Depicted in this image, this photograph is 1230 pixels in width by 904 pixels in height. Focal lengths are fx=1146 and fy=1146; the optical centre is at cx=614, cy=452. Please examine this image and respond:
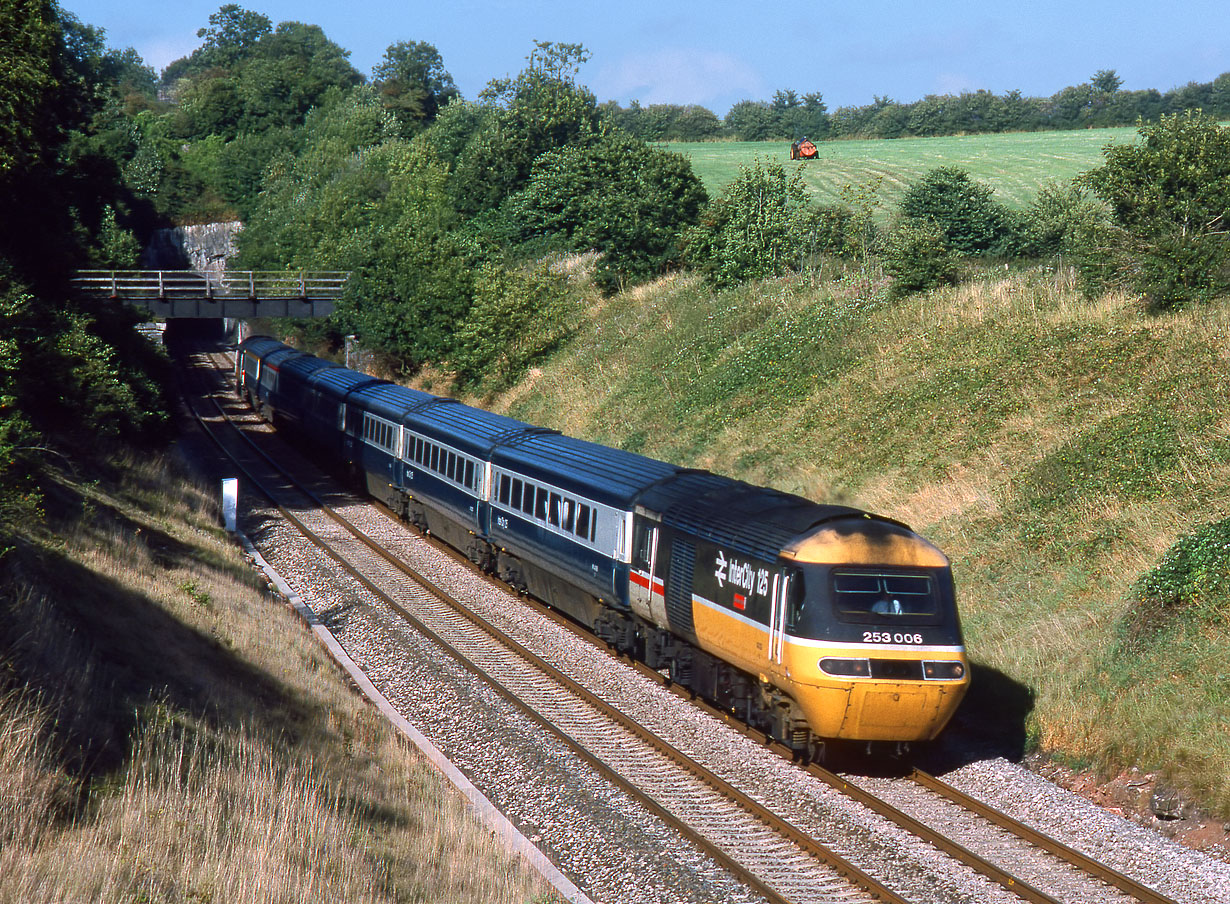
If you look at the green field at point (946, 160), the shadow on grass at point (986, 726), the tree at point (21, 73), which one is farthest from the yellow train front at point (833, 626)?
the green field at point (946, 160)

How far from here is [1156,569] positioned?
14828 mm

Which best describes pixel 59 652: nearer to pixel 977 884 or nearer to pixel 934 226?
pixel 977 884

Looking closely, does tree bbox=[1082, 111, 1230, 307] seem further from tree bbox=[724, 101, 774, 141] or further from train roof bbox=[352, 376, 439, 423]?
tree bbox=[724, 101, 774, 141]

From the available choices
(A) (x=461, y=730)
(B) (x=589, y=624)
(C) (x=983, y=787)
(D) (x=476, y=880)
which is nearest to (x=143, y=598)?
(A) (x=461, y=730)

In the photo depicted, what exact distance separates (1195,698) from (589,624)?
9.19 m

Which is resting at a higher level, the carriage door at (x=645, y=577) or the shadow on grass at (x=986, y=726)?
the carriage door at (x=645, y=577)

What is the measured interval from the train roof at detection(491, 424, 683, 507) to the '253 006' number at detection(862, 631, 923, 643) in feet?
17.8

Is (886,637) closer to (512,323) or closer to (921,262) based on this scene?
Answer: (921,262)

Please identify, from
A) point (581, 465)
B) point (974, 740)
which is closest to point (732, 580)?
point (974, 740)

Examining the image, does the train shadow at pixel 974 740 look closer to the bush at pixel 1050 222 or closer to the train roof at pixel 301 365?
the bush at pixel 1050 222

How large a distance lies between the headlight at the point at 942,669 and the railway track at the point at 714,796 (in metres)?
1.27

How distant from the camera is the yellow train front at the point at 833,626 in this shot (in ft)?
41.2

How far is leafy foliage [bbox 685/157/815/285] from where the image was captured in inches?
1586

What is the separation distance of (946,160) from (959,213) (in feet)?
108
